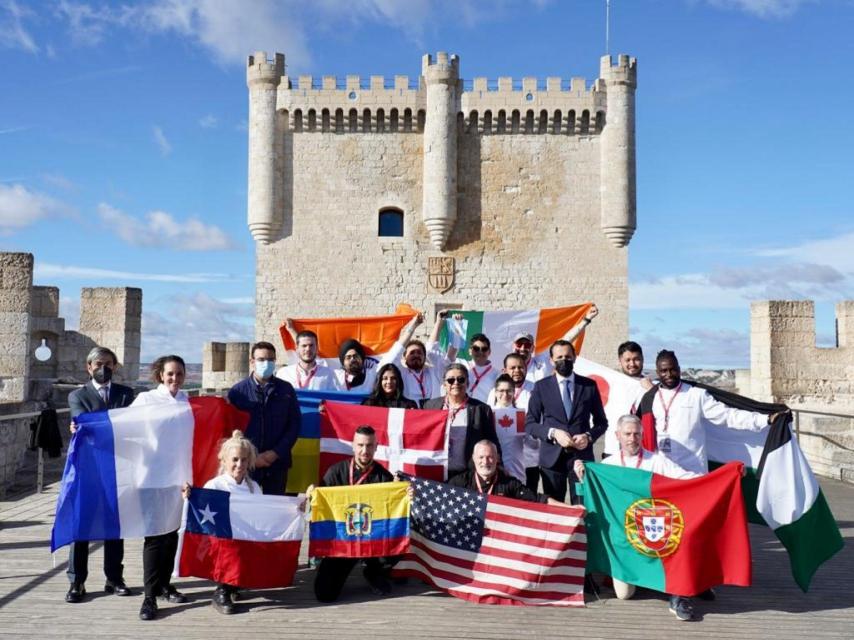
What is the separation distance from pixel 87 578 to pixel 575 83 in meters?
21.8

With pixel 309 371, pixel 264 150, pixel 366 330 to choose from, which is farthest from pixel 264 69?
pixel 309 371

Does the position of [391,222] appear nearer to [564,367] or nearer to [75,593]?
[564,367]

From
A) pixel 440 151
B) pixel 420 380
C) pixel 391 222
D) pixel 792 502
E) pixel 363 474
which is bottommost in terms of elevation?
pixel 792 502

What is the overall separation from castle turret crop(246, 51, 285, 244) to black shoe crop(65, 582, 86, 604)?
1880cm

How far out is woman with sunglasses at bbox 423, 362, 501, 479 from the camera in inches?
236

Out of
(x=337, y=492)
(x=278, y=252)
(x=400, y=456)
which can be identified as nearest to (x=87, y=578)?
(x=337, y=492)

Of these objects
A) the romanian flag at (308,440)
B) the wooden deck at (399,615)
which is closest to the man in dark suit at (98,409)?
the wooden deck at (399,615)

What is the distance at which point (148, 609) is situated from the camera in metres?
5.00

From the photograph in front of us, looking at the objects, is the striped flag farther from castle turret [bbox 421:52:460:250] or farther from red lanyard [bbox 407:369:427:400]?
castle turret [bbox 421:52:460:250]

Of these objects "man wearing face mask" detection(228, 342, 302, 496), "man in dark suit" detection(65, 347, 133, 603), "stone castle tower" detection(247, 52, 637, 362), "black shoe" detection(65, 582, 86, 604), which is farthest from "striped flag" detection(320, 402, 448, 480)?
"stone castle tower" detection(247, 52, 637, 362)

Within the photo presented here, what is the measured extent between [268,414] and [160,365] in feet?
3.05

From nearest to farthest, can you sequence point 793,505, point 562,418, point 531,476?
point 793,505 < point 562,418 < point 531,476

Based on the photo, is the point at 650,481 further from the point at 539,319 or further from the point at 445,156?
the point at 445,156

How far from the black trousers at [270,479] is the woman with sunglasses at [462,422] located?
4.70ft
